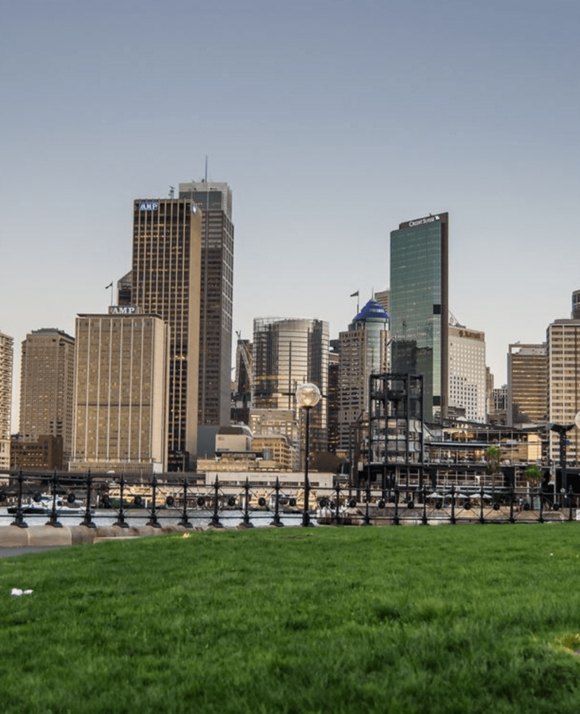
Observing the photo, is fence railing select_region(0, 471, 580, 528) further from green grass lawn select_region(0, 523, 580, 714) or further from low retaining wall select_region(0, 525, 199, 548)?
green grass lawn select_region(0, 523, 580, 714)

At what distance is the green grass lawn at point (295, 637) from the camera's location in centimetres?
612

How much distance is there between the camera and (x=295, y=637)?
7.79 metres

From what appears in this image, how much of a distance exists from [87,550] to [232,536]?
13.3 ft

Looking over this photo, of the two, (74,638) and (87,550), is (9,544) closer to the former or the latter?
(87,550)

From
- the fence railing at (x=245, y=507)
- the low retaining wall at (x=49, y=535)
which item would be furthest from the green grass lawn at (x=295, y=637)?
the fence railing at (x=245, y=507)

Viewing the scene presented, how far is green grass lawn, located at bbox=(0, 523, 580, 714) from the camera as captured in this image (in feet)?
20.1

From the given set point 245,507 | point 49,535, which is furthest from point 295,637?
point 245,507

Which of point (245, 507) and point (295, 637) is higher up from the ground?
point (295, 637)

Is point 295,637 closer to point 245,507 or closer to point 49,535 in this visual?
point 49,535

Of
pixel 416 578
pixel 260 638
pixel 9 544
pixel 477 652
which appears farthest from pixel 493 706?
pixel 9 544

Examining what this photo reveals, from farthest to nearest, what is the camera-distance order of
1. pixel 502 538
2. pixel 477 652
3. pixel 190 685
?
pixel 502 538
pixel 477 652
pixel 190 685

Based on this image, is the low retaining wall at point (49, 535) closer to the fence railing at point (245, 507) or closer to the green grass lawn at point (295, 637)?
the fence railing at point (245, 507)

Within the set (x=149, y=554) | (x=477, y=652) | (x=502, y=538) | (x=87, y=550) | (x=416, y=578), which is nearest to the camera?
(x=477, y=652)

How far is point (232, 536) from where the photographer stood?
2105 cm
